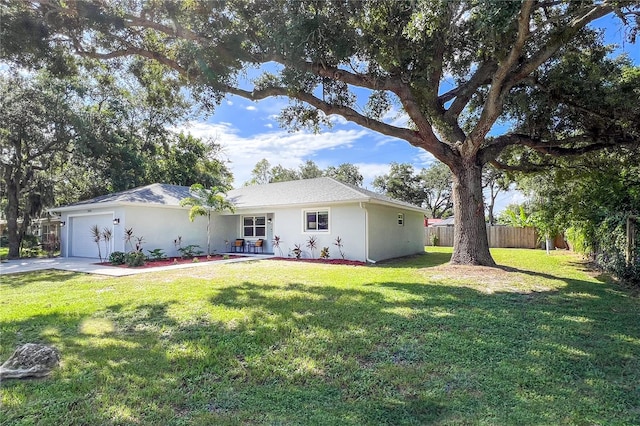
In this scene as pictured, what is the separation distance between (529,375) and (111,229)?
15.9m

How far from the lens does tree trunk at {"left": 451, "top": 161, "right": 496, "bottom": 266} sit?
10703mm

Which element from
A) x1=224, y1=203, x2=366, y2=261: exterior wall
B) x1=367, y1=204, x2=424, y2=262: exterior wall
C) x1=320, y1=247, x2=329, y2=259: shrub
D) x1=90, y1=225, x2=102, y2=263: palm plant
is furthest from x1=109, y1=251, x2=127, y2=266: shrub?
x1=367, y1=204, x2=424, y2=262: exterior wall

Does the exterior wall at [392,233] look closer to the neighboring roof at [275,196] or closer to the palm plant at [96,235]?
the neighboring roof at [275,196]

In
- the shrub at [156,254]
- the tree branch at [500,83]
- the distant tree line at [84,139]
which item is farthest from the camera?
the distant tree line at [84,139]

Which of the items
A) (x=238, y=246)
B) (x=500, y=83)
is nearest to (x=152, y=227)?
(x=238, y=246)

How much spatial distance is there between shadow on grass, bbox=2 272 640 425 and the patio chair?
11672 mm

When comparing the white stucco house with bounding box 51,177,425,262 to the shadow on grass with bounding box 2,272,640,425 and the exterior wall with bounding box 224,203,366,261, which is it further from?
the shadow on grass with bounding box 2,272,640,425

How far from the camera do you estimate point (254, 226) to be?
18.2 m

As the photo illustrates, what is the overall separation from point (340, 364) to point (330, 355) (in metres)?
0.27

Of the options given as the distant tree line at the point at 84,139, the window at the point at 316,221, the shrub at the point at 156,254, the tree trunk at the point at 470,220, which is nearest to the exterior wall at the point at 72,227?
the shrub at the point at 156,254

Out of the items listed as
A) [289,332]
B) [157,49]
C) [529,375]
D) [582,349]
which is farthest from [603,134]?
[157,49]

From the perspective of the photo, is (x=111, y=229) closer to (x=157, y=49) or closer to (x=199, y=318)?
(x=157, y=49)

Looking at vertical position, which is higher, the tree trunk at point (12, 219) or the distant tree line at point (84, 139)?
the distant tree line at point (84, 139)

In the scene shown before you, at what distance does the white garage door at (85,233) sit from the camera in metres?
15.4
